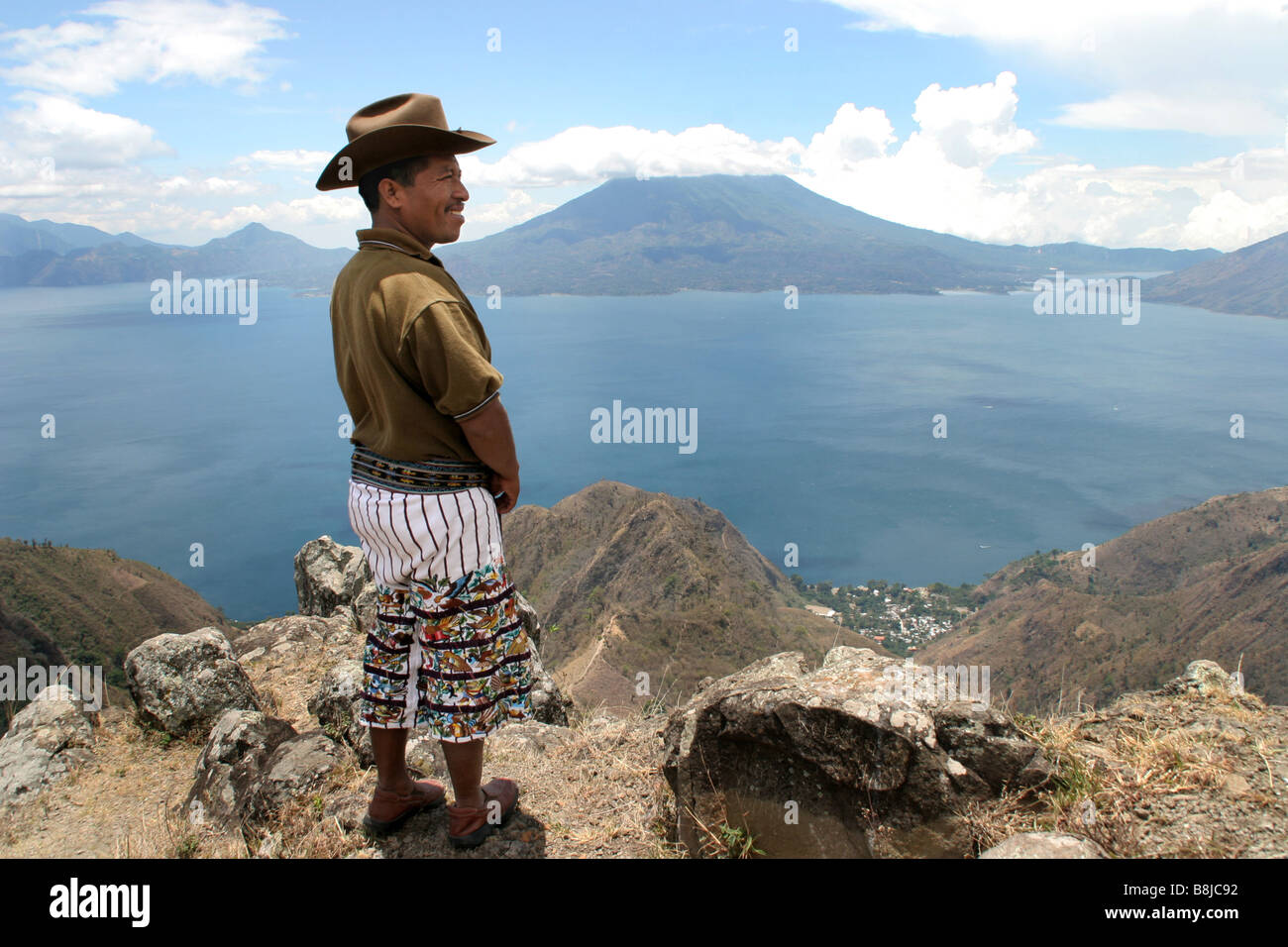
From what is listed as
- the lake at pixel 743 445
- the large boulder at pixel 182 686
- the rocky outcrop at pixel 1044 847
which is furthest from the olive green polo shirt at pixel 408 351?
the lake at pixel 743 445

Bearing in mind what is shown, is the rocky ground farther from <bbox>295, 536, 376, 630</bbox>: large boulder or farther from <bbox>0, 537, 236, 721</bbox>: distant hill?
<bbox>0, 537, 236, 721</bbox>: distant hill

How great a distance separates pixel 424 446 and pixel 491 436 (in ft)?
0.74

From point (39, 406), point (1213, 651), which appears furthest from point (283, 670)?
point (39, 406)

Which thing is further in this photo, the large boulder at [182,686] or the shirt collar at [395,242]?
the large boulder at [182,686]

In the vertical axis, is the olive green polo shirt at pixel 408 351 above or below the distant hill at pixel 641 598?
above

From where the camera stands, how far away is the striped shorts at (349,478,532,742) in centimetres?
226

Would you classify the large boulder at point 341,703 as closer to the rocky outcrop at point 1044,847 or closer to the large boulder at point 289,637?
the large boulder at point 289,637

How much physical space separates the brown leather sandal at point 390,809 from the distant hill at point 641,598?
18.8 m

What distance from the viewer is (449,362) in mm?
2027

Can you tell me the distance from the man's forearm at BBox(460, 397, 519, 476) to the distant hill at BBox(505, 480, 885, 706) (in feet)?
64.9

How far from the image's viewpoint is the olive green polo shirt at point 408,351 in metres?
2.05
